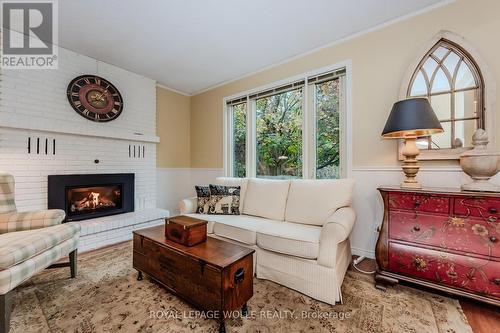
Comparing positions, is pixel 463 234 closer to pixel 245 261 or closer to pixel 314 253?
pixel 314 253

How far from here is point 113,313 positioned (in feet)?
5.03

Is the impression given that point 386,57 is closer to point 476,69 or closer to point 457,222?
point 476,69

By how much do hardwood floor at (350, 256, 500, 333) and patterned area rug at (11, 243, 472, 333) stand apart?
5 cm

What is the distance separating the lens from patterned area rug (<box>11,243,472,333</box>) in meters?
1.41

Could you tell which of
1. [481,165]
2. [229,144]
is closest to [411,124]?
[481,165]

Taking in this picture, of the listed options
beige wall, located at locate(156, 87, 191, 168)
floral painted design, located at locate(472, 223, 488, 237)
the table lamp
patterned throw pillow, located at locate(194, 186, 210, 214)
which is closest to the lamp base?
the table lamp

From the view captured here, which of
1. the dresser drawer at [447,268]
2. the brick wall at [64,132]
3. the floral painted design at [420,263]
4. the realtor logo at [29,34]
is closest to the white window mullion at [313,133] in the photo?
the dresser drawer at [447,268]

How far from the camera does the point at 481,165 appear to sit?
62.6 inches

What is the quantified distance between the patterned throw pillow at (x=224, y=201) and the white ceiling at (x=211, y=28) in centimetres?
182

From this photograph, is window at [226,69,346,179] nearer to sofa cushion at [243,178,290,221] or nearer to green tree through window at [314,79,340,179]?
green tree through window at [314,79,340,179]

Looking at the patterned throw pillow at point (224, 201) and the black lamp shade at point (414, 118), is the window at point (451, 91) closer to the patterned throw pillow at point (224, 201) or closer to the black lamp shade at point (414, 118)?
the black lamp shade at point (414, 118)

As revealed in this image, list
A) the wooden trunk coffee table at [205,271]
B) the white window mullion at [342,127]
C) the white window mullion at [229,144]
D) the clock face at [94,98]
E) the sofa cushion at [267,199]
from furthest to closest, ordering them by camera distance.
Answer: the white window mullion at [229,144] < the clock face at [94,98] < the white window mullion at [342,127] < the sofa cushion at [267,199] < the wooden trunk coffee table at [205,271]

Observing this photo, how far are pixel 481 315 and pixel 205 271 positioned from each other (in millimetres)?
1912

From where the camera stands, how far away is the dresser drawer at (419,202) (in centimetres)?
166
